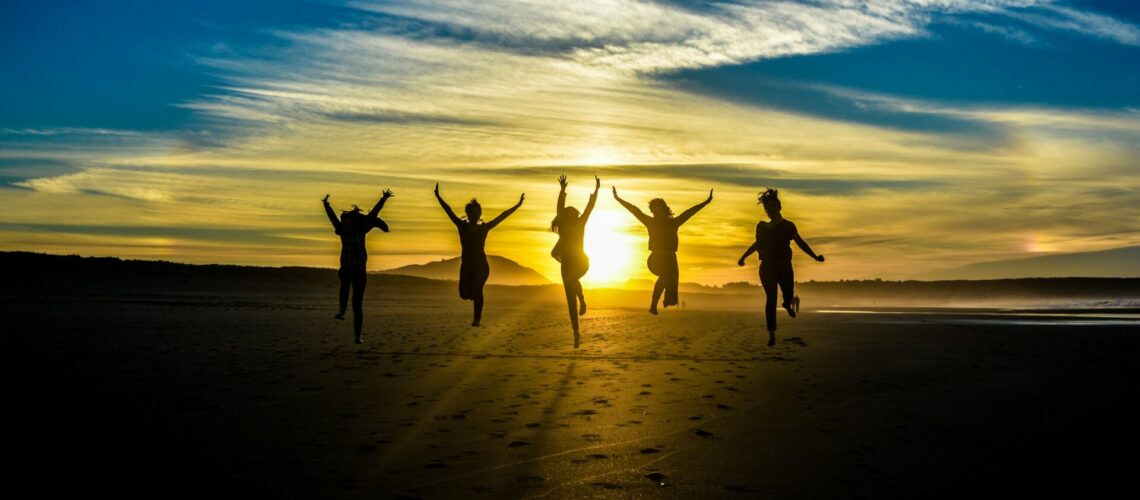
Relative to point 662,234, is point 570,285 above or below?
below

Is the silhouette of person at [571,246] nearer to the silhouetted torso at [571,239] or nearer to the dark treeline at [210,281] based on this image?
the silhouetted torso at [571,239]

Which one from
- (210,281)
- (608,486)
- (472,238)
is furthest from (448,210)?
(210,281)

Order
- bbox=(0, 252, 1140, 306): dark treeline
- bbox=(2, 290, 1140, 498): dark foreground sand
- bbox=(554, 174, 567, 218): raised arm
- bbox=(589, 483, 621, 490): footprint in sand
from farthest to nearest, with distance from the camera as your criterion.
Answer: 1. bbox=(0, 252, 1140, 306): dark treeline
2. bbox=(554, 174, 567, 218): raised arm
3. bbox=(2, 290, 1140, 498): dark foreground sand
4. bbox=(589, 483, 621, 490): footprint in sand

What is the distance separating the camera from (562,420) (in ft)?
24.8

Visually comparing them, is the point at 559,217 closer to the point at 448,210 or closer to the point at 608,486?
the point at 448,210

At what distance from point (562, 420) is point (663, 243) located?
1007cm

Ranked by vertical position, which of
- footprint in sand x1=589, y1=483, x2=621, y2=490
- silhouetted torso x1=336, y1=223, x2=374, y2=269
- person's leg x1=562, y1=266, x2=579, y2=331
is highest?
silhouetted torso x1=336, y1=223, x2=374, y2=269

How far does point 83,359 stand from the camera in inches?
462

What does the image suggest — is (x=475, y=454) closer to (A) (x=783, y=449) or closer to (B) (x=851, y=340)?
(A) (x=783, y=449)

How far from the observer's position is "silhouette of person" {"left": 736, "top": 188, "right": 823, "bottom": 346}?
1639 cm

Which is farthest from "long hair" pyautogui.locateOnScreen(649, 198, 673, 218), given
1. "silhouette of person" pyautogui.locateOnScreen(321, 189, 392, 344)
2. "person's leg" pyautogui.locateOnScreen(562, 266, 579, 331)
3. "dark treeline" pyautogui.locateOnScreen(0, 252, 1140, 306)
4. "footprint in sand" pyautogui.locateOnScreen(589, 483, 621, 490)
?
"dark treeline" pyautogui.locateOnScreen(0, 252, 1140, 306)

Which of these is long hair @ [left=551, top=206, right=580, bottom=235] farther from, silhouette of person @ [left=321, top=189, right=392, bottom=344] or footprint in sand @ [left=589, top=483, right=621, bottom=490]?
footprint in sand @ [left=589, top=483, right=621, bottom=490]

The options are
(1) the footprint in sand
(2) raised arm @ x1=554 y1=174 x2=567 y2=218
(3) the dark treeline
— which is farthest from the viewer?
(3) the dark treeline

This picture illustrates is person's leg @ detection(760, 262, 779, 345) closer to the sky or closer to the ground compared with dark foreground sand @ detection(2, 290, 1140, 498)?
closer to the sky
